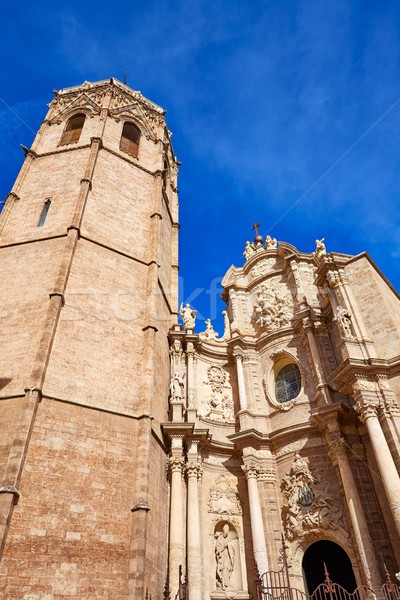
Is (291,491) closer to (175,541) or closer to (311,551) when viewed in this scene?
(311,551)

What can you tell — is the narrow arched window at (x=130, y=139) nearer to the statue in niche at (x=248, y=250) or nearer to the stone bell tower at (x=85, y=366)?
the stone bell tower at (x=85, y=366)

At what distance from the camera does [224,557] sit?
42.9 feet

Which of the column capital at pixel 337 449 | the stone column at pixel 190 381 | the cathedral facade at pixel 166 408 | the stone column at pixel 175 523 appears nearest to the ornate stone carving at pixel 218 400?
the cathedral facade at pixel 166 408

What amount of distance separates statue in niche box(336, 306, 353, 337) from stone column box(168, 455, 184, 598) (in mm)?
6202

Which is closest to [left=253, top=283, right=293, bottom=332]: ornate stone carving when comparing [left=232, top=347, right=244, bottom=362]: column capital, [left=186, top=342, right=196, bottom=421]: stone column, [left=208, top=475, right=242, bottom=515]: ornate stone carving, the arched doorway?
[left=232, top=347, right=244, bottom=362]: column capital

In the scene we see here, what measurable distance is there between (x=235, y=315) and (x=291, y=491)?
7201mm

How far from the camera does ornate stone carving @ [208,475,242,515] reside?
13.7m

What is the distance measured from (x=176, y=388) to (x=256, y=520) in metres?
4.71

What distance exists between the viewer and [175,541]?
12.1 metres

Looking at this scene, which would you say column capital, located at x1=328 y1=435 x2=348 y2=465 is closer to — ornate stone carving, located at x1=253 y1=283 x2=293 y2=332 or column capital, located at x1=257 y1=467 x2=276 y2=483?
column capital, located at x1=257 y1=467 x2=276 y2=483

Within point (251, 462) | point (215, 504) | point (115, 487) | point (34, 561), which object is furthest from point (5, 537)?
point (251, 462)

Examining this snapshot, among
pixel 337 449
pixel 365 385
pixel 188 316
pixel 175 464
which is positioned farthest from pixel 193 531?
pixel 188 316

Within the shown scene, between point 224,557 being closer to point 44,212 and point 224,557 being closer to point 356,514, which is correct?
point 356,514

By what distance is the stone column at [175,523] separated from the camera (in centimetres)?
1162
